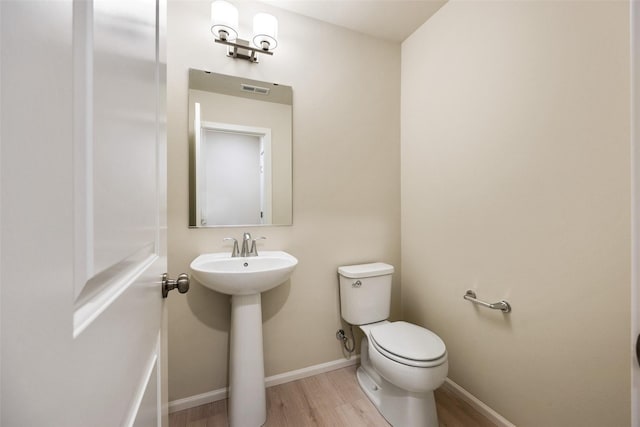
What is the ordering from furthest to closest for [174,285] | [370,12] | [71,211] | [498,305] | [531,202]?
[370,12], [498,305], [531,202], [174,285], [71,211]

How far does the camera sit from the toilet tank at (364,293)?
1.63m

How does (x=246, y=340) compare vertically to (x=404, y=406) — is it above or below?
above

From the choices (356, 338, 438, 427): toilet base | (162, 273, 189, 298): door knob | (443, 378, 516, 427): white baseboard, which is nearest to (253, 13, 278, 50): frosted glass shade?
(162, 273, 189, 298): door knob

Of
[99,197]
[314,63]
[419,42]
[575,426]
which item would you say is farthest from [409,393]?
[419,42]

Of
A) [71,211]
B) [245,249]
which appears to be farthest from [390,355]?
[71,211]

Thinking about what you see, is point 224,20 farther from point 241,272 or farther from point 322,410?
point 322,410

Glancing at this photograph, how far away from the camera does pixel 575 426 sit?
102cm

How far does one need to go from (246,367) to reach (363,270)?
2.87 feet

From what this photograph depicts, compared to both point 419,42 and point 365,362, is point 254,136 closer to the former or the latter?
point 419,42

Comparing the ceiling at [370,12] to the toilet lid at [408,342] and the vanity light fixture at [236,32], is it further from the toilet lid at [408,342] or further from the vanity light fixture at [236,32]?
the toilet lid at [408,342]

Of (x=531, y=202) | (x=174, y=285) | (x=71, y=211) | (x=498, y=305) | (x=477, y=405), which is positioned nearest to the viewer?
(x=71, y=211)

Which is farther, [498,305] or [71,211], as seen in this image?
[498,305]

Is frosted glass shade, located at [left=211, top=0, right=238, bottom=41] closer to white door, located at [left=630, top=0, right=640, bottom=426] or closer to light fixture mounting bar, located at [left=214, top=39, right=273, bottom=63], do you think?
light fixture mounting bar, located at [left=214, top=39, right=273, bottom=63]

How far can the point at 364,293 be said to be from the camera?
1646mm
